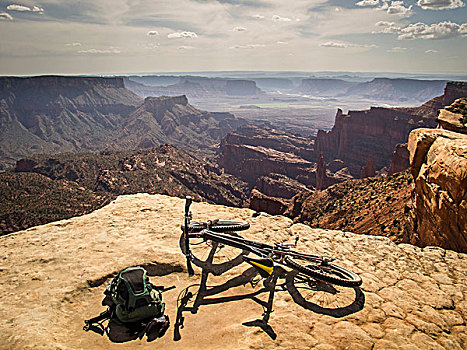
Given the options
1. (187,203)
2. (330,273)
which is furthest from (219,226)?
(330,273)

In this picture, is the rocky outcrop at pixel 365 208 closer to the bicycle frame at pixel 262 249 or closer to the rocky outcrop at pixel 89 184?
the bicycle frame at pixel 262 249

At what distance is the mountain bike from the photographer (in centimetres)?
826

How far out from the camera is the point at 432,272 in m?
9.14

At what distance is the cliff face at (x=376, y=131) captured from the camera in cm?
9481

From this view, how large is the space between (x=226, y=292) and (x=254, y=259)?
137 centimetres

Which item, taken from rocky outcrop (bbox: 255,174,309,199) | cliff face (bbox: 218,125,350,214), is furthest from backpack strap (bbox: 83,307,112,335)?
rocky outcrop (bbox: 255,174,309,199)

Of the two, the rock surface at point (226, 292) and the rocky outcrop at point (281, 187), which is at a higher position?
the rock surface at point (226, 292)

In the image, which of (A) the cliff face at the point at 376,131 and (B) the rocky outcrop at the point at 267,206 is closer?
(B) the rocky outcrop at the point at 267,206

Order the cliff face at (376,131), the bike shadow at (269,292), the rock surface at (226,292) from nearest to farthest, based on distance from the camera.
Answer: the rock surface at (226,292), the bike shadow at (269,292), the cliff face at (376,131)

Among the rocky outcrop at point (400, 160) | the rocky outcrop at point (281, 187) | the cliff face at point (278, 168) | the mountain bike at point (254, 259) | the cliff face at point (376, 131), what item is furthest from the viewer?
the cliff face at point (376, 131)

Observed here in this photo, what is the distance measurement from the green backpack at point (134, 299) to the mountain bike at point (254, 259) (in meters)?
2.36

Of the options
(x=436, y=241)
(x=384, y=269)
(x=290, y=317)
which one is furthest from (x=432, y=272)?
(x=290, y=317)

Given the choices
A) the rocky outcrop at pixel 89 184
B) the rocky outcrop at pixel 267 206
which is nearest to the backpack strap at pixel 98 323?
the rocky outcrop at pixel 267 206

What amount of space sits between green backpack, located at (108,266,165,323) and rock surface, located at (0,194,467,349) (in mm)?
605
